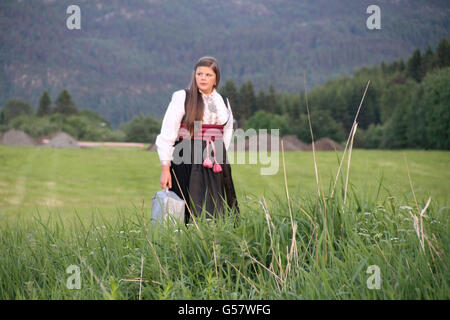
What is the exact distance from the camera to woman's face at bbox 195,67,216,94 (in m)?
3.35

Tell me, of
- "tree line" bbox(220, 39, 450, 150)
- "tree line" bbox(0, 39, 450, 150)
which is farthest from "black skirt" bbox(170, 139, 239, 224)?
"tree line" bbox(220, 39, 450, 150)

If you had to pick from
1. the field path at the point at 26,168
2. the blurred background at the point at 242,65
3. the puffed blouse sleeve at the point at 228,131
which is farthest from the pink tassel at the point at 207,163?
the field path at the point at 26,168

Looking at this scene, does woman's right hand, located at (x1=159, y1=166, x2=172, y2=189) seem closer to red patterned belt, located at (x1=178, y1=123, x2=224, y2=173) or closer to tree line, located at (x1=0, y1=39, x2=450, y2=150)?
red patterned belt, located at (x1=178, y1=123, x2=224, y2=173)

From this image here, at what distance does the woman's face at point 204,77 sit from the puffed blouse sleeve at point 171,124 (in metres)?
0.14

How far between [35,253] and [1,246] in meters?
0.32

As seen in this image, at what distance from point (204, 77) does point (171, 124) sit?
44 cm

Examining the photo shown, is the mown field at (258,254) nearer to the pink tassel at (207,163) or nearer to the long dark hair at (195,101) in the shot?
the pink tassel at (207,163)

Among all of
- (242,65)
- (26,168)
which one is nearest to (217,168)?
(26,168)

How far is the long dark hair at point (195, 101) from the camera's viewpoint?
3.31 metres


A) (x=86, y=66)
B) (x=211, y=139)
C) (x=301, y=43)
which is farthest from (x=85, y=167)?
(x=211, y=139)

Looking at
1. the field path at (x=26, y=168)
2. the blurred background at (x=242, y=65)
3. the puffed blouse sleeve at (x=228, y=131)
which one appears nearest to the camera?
the puffed blouse sleeve at (x=228, y=131)

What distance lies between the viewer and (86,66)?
121 feet

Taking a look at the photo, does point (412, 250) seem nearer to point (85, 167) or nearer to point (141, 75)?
point (85, 167)

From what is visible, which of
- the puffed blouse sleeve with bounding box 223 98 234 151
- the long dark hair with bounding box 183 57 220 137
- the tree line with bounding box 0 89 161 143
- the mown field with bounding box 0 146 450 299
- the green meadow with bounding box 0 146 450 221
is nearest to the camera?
the mown field with bounding box 0 146 450 299
